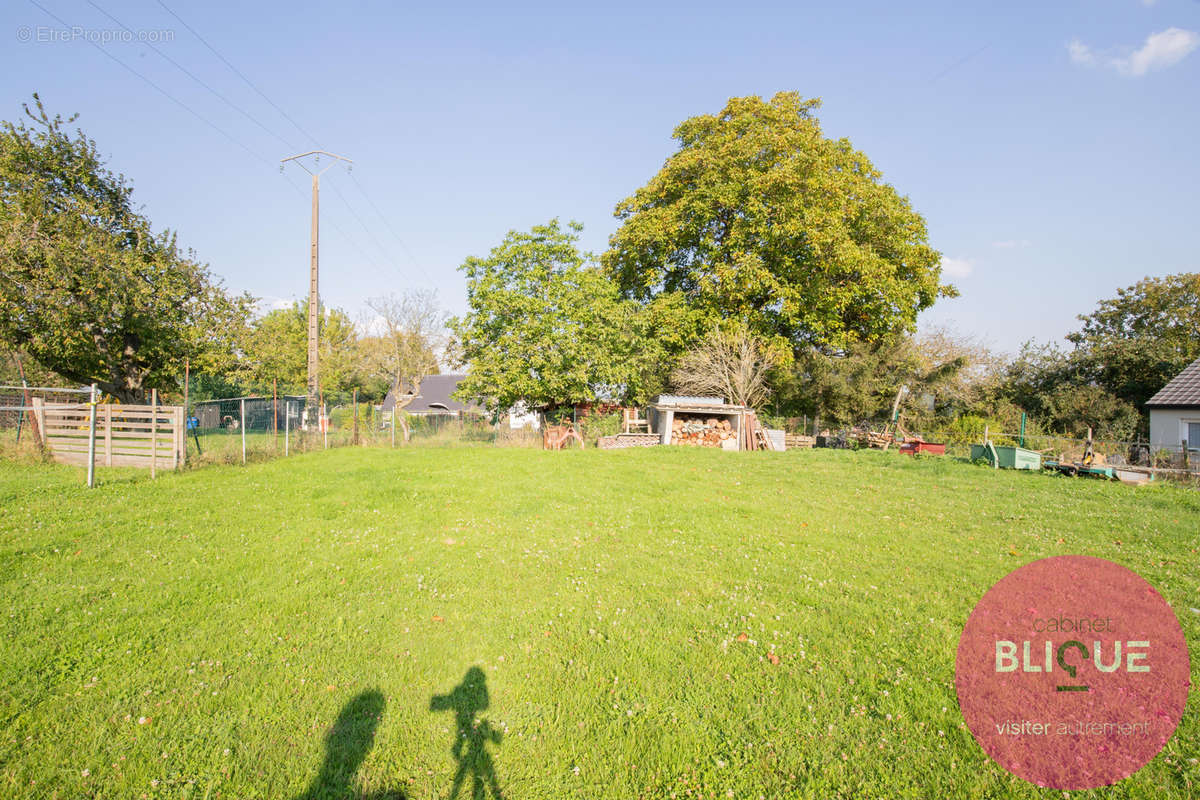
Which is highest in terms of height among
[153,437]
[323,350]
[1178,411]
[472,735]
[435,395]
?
[323,350]

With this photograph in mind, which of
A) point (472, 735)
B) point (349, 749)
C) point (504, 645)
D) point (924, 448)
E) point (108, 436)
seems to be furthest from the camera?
point (924, 448)

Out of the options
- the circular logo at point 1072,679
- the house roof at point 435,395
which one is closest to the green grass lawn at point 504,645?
the circular logo at point 1072,679

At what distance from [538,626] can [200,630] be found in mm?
2735

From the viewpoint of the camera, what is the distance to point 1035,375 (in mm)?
26859

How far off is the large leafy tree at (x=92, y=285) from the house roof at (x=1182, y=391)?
36631mm

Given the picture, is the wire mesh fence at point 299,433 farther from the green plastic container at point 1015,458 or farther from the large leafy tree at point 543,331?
the green plastic container at point 1015,458

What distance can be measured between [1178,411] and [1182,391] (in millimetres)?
895

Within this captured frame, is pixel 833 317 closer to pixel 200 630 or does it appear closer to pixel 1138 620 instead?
pixel 1138 620

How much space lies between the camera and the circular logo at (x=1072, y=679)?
10.3 ft

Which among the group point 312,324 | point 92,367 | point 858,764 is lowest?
point 858,764

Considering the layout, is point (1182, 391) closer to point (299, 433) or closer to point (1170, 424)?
point (1170, 424)

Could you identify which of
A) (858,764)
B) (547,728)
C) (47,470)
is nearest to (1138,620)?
(858,764)

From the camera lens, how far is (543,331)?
74.0 ft

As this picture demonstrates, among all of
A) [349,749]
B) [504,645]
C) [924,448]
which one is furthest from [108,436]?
[924,448]
